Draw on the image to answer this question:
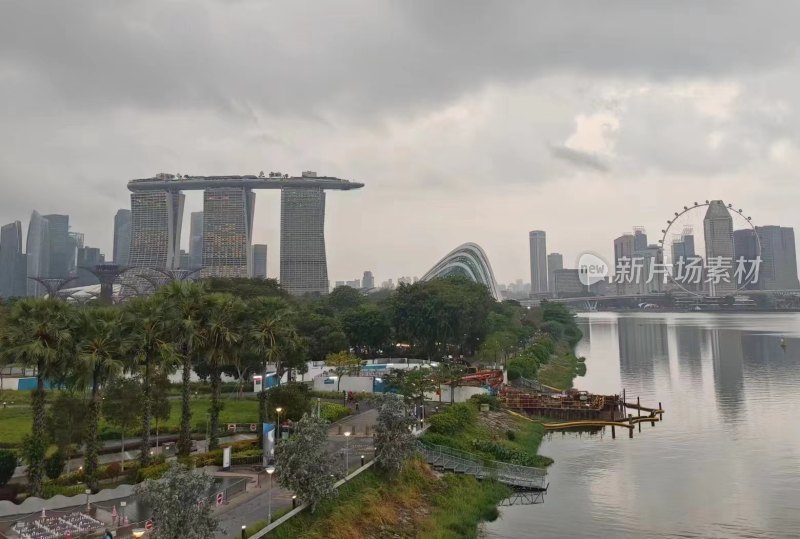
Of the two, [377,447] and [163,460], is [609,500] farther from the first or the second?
[163,460]

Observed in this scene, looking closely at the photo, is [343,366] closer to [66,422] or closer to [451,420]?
[451,420]

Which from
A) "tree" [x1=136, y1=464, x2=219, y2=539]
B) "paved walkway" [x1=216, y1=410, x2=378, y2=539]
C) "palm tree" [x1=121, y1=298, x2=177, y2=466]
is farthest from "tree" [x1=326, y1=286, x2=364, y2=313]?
"tree" [x1=136, y1=464, x2=219, y2=539]

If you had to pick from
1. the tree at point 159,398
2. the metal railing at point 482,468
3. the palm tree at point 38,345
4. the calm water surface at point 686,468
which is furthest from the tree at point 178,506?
the metal railing at point 482,468

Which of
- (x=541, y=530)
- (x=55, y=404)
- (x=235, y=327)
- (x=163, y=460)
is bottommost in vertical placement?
(x=541, y=530)

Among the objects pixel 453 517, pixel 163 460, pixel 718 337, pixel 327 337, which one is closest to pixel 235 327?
pixel 163 460

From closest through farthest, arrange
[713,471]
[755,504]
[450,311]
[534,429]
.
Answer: [755,504] → [713,471] → [534,429] → [450,311]

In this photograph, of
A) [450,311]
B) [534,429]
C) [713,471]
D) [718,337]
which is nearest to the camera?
[713,471]

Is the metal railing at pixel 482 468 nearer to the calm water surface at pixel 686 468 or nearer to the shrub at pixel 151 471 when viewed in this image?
the calm water surface at pixel 686 468

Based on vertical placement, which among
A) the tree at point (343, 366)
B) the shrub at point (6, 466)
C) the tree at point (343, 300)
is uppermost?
the tree at point (343, 300)
